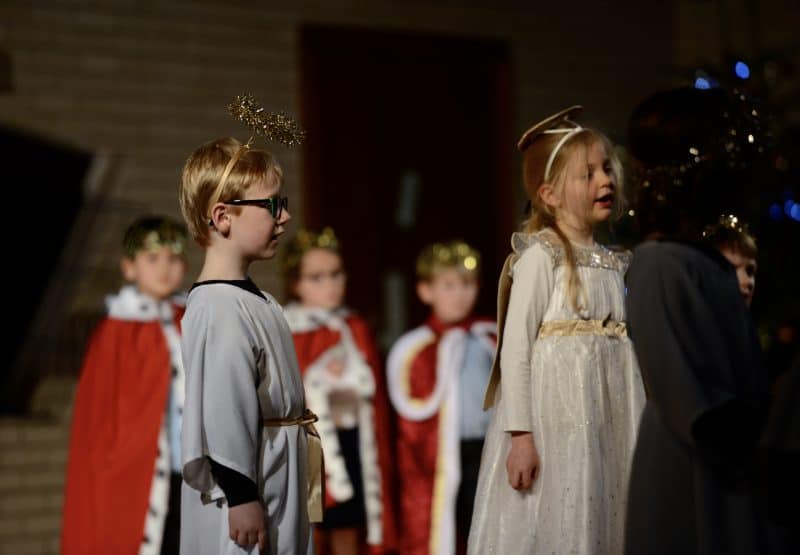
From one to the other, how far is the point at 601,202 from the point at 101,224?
3.38 metres

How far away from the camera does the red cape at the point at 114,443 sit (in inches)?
151

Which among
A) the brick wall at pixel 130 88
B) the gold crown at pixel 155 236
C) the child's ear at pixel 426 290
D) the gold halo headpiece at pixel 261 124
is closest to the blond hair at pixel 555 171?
the gold halo headpiece at pixel 261 124

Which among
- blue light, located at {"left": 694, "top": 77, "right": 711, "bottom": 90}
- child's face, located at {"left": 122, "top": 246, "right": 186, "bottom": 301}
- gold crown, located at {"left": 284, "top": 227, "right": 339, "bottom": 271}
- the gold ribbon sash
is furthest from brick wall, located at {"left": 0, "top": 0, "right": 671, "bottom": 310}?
the gold ribbon sash

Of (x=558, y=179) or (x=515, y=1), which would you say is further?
(x=515, y=1)

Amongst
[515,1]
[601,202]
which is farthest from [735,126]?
[515,1]

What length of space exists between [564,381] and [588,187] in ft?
1.62

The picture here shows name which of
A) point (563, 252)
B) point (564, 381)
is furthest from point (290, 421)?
point (563, 252)

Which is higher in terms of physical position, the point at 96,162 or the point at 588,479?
the point at 96,162

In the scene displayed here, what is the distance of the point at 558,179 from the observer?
2.65m

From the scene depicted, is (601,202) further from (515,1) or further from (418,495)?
(515,1)

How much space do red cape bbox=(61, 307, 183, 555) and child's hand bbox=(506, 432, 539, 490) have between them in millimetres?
1821

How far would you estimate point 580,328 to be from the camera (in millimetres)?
2537

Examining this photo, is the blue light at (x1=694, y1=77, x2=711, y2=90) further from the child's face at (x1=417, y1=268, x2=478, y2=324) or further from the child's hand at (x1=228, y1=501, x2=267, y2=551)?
the child's face at (x1=417, y1=268, x2=478, y2=324)

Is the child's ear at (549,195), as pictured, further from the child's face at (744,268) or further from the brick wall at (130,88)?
the brick wall at (130,88)
